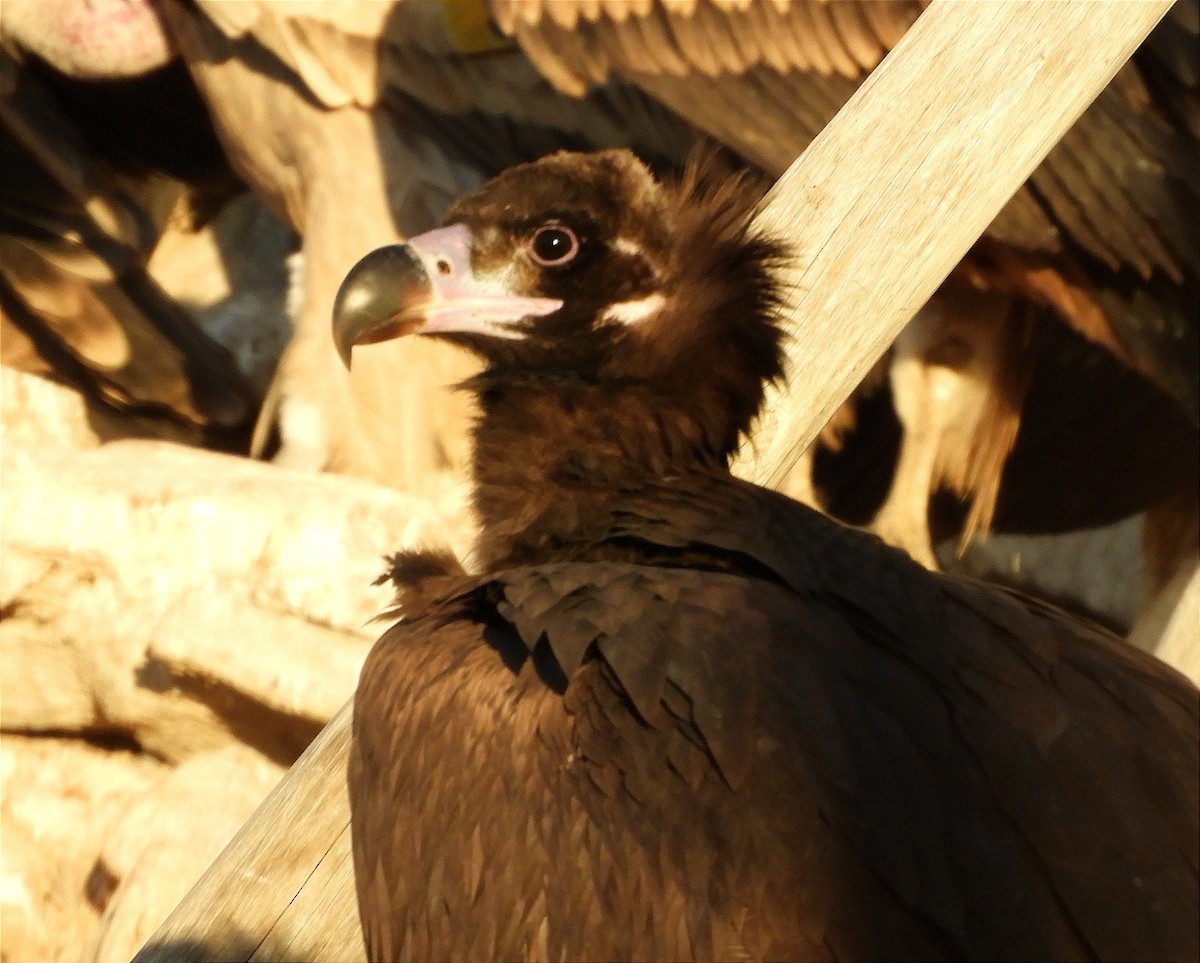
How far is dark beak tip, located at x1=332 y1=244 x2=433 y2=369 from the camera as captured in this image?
2.08m

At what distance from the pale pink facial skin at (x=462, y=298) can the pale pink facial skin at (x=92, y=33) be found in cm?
281

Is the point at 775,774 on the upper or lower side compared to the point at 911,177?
lower

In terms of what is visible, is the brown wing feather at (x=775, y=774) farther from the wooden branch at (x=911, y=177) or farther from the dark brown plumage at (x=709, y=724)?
Answer: the wooden branch at (x=911, y=177)

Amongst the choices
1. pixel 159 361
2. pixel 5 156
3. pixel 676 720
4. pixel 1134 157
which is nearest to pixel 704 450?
pixel 676 720

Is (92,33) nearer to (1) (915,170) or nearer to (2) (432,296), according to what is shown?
(2) (432,296)

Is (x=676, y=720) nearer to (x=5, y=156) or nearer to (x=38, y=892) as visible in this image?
(x=38, y=892)

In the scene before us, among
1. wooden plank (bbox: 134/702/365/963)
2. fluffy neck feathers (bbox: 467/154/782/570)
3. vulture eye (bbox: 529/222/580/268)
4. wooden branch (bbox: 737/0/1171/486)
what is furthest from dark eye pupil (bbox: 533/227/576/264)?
wooden plank (bbox: 134/702/365/963)

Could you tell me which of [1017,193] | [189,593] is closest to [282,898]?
[189,593]

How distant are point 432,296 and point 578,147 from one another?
7.10 ft

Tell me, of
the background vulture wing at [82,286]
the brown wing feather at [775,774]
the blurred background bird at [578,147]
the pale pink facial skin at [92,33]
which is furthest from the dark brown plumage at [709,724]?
the pale pink facial skin at [92,33]

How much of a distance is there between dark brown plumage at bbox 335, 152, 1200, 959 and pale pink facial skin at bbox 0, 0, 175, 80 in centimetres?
290

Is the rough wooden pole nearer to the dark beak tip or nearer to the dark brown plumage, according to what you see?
the dark brown plumage

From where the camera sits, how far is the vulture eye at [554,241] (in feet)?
7.10

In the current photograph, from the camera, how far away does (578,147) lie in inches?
168
